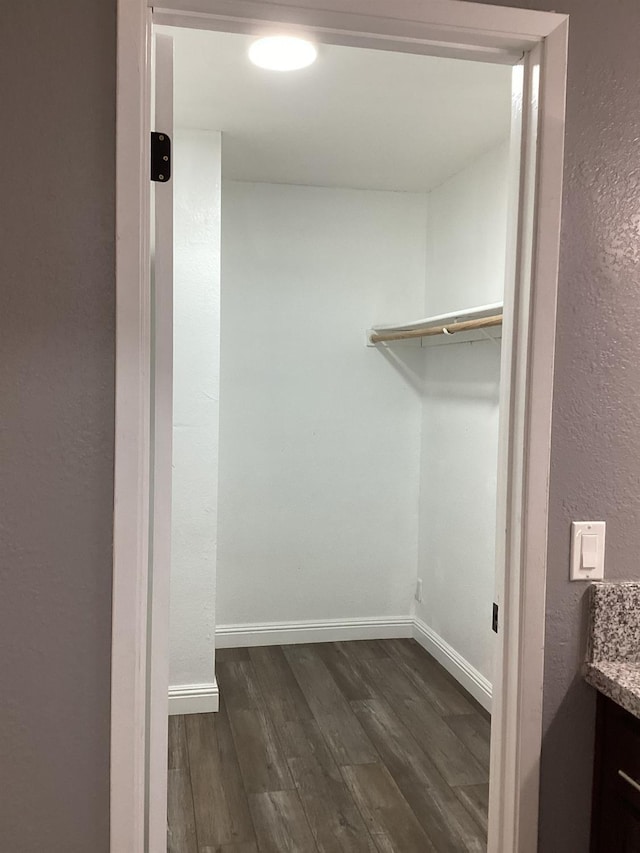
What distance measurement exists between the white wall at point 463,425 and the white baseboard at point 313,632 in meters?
0.17

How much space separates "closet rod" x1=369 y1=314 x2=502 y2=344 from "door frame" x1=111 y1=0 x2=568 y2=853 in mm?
1384

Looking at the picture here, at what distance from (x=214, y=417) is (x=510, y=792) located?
203 cm

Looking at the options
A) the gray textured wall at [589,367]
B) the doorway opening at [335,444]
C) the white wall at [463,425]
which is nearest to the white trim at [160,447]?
the gray textured wall at [589,367]

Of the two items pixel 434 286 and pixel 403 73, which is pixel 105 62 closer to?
pixel 403 73

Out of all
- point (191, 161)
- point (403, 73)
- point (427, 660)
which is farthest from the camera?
point (427, 660)

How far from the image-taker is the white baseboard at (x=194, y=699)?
3.23 m

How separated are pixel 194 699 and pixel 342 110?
97.6 inches

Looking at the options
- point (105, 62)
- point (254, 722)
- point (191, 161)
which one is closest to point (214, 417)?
point (191, 161)

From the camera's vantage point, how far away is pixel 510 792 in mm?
1497

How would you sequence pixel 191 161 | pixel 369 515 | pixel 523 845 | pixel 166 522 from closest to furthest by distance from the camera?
pixel 166 522, pixel 523 845, pixel 191 161, pixel 369 515

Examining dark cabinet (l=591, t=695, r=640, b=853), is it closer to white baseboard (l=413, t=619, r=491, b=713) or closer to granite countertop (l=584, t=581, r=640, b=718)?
granite countertop (l=584, t=581, r=640, b=718)

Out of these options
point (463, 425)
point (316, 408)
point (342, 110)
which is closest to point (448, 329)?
point (463, 425)

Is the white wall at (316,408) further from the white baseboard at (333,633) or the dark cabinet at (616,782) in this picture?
the dark cabinet at (616,782)

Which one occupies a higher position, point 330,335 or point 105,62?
point 105,62
